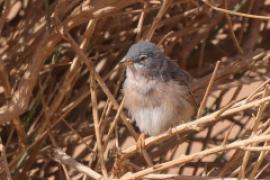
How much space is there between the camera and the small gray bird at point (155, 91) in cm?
361

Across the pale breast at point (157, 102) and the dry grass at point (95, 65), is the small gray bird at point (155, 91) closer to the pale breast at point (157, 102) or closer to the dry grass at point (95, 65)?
the pale breast at point (157, 102)

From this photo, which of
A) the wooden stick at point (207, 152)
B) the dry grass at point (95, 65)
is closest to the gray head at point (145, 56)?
the dry grass at point (95, 65)

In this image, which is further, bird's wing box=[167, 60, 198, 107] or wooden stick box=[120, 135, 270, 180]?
bird's wing box=[167, 60, 198, 107]

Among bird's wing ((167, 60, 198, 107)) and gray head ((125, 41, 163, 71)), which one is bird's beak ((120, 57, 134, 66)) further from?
bird's wing ((167, 60, 198, 107))

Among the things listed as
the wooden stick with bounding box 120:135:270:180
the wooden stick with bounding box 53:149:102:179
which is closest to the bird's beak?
the wooden stick with bounding box 53:149:102:179

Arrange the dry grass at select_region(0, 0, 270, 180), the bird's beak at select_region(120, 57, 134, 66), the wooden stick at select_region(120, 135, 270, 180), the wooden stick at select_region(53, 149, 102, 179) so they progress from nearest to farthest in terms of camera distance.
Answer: the wooden stick at select_region(120, 135, 270, 180)
the wooden stick at select_region(53, 149, 102, 179)
the dry grass at select_region(0, 0, 270, 180)
the bird's beak at select_region(120, 57, 134, 66)

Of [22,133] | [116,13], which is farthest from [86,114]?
[116,13]

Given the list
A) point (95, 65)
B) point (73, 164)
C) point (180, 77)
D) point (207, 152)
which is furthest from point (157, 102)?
point (207, 152)

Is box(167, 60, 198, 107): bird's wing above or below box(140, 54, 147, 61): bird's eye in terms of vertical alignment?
below

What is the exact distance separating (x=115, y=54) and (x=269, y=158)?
939 millimetres

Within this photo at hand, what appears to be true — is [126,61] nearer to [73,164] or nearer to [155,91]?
[155,91]

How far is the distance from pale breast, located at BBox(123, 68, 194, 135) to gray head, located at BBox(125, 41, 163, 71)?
0.19 feet

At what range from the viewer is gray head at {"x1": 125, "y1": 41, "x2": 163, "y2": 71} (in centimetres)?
352

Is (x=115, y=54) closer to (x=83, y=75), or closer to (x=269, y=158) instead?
(x=83, y=75)
